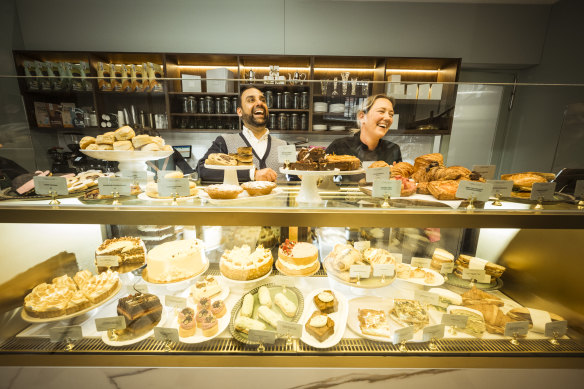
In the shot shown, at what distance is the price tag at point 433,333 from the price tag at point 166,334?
157cm

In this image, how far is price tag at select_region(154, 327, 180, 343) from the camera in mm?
1529

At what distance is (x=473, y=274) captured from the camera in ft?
7.14

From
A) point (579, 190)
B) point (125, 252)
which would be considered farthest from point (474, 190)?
point (125, 252)

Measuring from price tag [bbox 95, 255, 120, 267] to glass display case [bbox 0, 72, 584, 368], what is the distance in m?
0.02

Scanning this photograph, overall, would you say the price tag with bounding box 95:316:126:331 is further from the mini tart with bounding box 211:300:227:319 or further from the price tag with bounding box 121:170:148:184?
the price tag with bounding box 121:170:148:184

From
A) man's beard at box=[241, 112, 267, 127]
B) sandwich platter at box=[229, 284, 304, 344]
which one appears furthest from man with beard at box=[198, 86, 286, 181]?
sandwich platter at box=[229, 284, 304, 344]

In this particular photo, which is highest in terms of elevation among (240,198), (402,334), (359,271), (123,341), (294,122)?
(294,122)

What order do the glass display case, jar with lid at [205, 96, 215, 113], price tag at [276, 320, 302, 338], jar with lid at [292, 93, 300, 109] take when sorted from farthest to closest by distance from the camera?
jar with lid at [205, 96, 215, 113] → jar with lid at [292, 93, 300, 109] → price tag at [276, 320, 302, 338] → the glass display case

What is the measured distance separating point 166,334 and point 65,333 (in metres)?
0.67

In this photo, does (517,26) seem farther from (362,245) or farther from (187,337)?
(187,337)

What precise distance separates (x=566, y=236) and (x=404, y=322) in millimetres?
1365

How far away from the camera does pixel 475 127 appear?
6402 mm

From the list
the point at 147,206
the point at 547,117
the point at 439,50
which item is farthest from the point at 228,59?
the point at 547,117

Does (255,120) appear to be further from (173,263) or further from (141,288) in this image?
(141,288)
